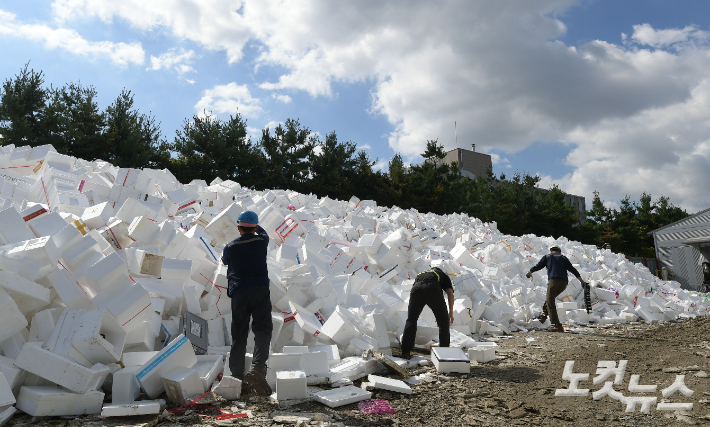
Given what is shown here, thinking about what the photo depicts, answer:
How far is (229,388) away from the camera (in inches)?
129

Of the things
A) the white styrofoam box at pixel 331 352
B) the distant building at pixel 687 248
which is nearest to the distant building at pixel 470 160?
the distant building at pixel 687 248

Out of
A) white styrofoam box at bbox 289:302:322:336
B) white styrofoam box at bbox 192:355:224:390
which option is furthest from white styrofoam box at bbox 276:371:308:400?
white styrofoam box at bbox 289:302:322:336

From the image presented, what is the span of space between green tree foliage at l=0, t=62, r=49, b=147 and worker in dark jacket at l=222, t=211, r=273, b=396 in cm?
1591

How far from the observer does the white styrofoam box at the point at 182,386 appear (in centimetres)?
310

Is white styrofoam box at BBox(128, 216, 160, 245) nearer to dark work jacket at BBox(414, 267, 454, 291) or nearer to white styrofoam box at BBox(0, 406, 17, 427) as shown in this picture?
white styrofoam box at BBox(0, 406, 17, 427)

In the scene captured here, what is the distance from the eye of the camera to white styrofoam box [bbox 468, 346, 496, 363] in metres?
4.74

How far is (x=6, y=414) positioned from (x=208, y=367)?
1.33 metres

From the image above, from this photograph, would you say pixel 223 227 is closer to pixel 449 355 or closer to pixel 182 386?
pixel 182 386

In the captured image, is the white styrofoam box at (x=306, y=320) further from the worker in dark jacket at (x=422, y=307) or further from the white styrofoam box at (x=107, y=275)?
the white styrofoam box at (x=107, y=275)

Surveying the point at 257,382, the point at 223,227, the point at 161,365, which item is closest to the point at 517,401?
the point at 257,382

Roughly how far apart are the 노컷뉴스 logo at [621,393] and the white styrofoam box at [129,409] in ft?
10.3

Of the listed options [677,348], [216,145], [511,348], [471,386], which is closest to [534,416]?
[471,386]

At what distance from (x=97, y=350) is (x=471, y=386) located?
3156 millimetres

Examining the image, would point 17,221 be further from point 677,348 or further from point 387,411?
point 677,348
